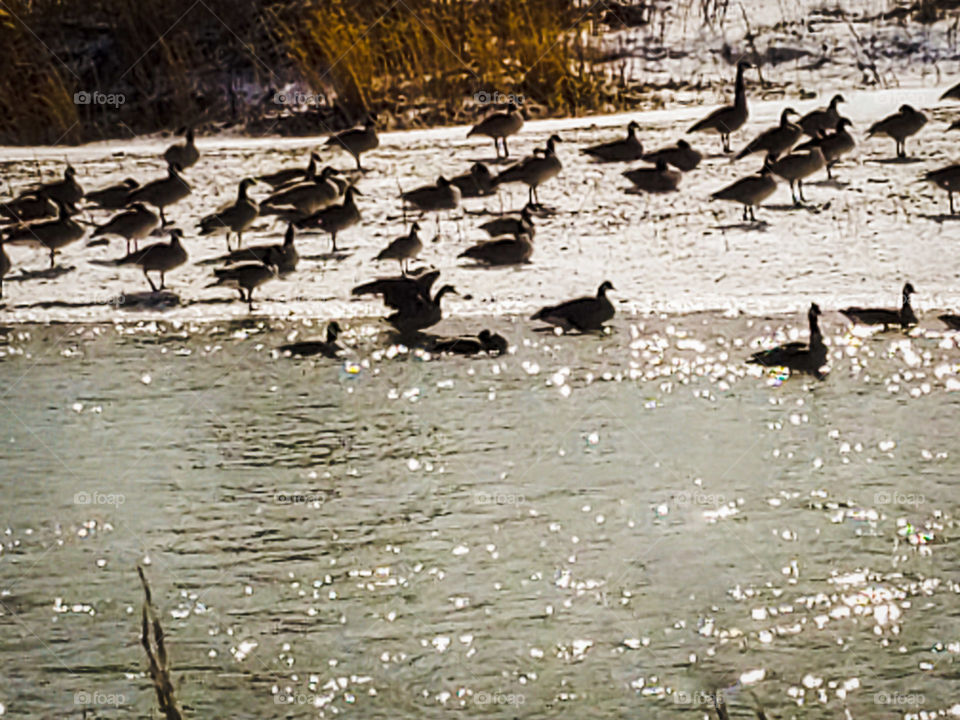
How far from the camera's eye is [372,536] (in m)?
8.06

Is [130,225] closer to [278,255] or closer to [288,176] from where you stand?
[278,255]

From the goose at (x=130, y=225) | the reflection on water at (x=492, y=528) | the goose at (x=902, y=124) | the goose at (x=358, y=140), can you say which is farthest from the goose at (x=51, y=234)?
the goose at (x=902, y=124)

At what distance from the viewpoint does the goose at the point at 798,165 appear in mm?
13766

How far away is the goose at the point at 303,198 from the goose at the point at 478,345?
3.47 m

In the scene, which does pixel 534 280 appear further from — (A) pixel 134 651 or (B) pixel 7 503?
(A) pixel 134 651

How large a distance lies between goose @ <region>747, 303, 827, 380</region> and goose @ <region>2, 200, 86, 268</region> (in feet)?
19.7

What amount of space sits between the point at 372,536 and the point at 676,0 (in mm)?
13452

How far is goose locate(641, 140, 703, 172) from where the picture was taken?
14812 mm

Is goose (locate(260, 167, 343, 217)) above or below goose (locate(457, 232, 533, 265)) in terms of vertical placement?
above

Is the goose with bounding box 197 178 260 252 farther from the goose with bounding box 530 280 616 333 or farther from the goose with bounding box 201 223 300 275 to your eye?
the goose with bounding box 530 280 616 333

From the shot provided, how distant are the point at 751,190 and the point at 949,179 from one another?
1.54 meters
